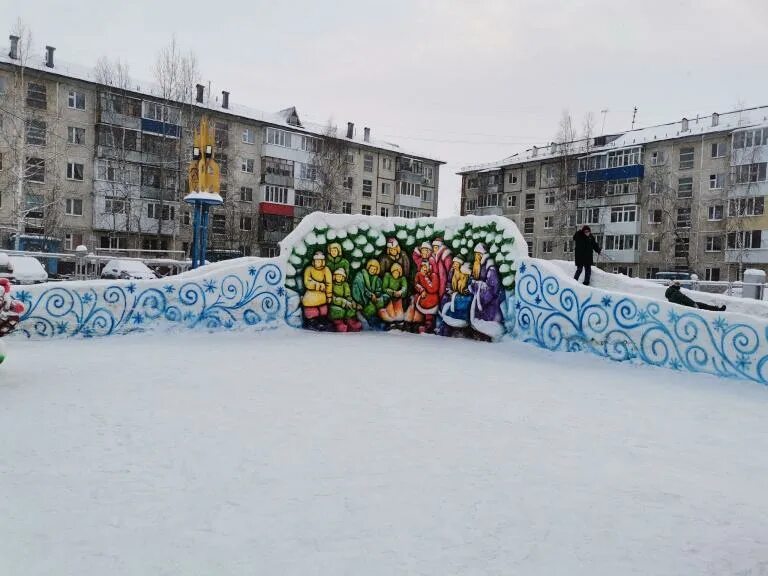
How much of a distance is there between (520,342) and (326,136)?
39553 mm

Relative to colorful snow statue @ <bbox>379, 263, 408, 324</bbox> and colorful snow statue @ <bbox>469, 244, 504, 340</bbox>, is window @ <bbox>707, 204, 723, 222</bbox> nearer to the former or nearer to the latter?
colorful snow statue @ <bbox>469, 244, 504, 340</bbox>

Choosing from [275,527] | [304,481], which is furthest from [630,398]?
[275,527]

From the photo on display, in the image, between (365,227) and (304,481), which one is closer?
(304,481)

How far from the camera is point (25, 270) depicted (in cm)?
1588

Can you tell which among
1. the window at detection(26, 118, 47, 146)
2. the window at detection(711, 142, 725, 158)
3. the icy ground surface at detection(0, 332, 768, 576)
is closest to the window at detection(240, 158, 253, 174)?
the window at detection(26, 118, 47, 146)

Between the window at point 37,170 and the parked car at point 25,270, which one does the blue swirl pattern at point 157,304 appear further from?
the window at point 37,170

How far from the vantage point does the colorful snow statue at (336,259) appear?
38.8 feet

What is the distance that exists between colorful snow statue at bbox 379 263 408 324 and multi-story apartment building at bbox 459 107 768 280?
31.2 meters

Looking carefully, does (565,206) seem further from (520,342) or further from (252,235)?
(520,342)

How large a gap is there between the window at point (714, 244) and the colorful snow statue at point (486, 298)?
1421 inches

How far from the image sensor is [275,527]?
315 centimetres

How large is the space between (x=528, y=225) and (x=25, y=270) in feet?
142

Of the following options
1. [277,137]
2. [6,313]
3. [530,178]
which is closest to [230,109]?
[277,137]

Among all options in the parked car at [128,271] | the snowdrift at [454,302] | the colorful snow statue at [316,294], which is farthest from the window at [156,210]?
the colorful snow statue at [316,294]
